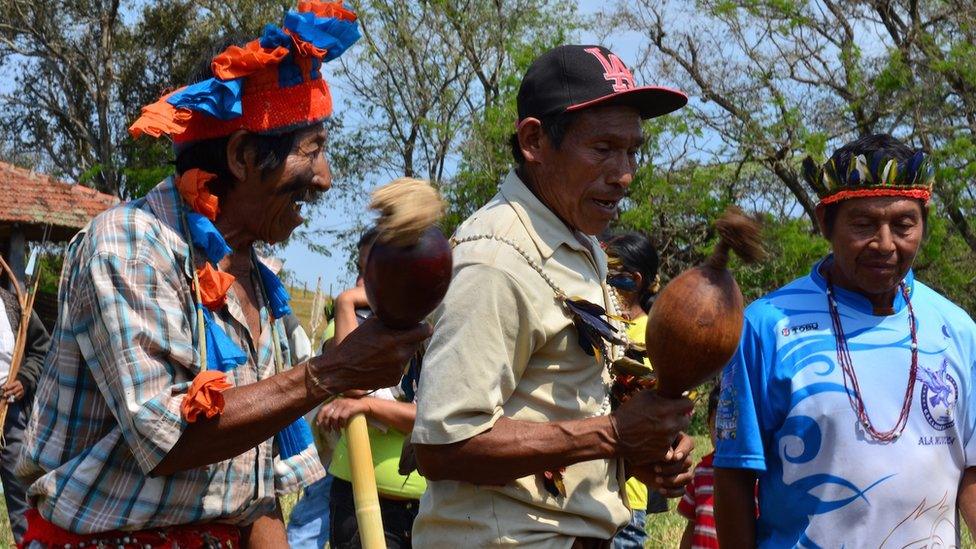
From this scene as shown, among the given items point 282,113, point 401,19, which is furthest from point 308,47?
point 401,19

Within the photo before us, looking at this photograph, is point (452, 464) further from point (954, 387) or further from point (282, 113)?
point (954, 387)

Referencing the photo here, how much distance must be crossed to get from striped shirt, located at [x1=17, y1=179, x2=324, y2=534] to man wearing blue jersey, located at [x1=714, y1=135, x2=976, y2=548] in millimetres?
1484

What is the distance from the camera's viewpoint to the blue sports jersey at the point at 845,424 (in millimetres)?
3109

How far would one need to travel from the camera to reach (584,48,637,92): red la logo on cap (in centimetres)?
276

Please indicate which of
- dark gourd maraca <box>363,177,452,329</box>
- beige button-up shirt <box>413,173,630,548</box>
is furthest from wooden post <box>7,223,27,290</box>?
dark gourd maraca <box>363,177,452,329</box>

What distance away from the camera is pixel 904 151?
339cm

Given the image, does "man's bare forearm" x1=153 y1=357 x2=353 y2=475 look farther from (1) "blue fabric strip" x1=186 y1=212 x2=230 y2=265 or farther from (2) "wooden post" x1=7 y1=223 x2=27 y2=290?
(2) "wooden post" x1=7 y1=223 x2=27 y2=290

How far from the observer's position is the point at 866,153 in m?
3.38

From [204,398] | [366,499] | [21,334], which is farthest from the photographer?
[21,334]

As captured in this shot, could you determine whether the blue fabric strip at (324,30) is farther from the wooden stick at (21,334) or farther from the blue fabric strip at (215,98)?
the wooden stick at (21,334)

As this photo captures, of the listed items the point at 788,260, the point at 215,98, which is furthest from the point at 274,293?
the point at 788,260

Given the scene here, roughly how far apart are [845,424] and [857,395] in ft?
0.29

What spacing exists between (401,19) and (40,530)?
2679 centimetres

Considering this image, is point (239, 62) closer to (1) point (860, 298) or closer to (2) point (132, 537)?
(2) point (132, 537)
